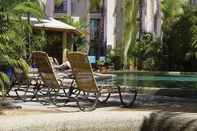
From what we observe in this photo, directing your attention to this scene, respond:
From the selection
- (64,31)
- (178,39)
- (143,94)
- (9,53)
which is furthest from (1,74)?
(178,39)

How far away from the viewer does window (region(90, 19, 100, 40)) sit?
40219 mm

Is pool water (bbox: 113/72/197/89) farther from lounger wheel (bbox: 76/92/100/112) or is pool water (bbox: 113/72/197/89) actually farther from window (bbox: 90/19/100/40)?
window (bbox: 90/19/100/40)

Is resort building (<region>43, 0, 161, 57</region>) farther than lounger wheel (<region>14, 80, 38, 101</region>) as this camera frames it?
Yes

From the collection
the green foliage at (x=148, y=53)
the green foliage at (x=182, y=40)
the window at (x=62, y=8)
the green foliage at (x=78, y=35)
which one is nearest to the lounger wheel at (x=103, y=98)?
the green foliage at (x=182, y=40)

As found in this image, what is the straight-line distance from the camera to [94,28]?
40406 millimetres

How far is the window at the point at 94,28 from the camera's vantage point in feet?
132

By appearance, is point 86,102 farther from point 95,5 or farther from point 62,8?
point 62,8

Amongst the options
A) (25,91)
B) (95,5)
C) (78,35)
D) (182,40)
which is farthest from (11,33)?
(95,5)

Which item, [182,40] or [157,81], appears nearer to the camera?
[157,81]

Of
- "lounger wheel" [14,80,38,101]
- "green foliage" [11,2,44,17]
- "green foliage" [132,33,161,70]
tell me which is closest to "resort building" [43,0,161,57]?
"green foliage" [132,33,161,70]

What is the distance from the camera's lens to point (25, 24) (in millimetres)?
8750

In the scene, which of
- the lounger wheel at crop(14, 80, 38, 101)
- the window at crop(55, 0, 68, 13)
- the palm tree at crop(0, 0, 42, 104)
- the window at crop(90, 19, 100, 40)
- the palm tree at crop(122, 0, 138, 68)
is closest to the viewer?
the palm tree at crop(0, 0, 42, 104)

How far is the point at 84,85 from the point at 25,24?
1406mm

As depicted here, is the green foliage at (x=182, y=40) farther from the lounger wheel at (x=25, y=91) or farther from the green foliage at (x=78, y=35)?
the lounger wheel at (x=25, y=91)
